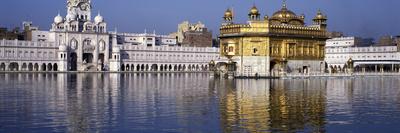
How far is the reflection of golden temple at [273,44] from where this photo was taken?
232 feet

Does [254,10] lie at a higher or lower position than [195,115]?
higher

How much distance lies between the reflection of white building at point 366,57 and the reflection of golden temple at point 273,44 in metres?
38.9

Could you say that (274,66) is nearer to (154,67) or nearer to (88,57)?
(154,67)

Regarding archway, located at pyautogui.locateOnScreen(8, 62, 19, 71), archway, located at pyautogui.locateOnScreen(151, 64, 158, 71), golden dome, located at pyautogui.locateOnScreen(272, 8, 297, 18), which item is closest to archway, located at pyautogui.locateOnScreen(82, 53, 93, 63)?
archway, located at pyautogui.locateOnScreen(151, 64, 158, 71)

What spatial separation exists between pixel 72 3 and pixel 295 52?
2863 inches

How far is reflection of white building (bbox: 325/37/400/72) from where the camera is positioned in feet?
398

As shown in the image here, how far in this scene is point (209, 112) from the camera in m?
24.8

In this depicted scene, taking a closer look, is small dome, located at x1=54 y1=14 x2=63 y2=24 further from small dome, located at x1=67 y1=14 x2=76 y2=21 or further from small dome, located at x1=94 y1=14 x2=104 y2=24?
small dome, located at x1=94 y1=14 x2=104 y2=24

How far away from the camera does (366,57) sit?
420ft

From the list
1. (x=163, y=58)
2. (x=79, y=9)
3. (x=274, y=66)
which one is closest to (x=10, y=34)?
(x=79, y=9)

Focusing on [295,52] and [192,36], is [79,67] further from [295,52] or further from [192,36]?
[295,52]

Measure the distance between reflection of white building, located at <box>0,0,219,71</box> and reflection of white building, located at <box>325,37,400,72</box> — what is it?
25691 mm

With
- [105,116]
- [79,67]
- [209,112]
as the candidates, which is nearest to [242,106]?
[209,112]

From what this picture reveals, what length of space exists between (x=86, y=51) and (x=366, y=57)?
5748 centimetres
